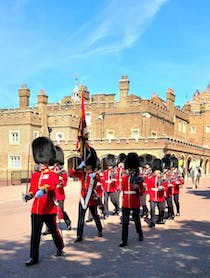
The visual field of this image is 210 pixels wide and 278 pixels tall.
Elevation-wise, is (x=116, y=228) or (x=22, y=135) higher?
(x=22, y=135)

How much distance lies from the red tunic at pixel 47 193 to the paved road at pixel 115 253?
0.92 m

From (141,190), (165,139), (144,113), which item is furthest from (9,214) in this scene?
(144,113)

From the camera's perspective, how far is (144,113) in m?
39.6

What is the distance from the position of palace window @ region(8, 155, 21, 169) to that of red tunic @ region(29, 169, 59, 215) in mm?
32238

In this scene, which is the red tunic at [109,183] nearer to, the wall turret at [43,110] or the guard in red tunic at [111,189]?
the guard in red tunic at [111,189]

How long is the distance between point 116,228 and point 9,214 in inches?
169

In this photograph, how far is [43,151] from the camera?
672 centimetres

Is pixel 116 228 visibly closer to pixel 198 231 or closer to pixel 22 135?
pixel 198 231

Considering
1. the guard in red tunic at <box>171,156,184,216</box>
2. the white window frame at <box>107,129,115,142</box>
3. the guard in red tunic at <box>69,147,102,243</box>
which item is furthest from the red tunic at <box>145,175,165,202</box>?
the white window frame at <box>107,129,115,142</box>

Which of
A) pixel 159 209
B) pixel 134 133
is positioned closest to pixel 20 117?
pixel 134 133

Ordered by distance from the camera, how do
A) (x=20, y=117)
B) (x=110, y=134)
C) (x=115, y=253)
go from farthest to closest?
1. (x=110, y=134)
2. (x=20, y=117)
3. (x=115, y=253)

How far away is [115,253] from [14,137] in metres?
33.1

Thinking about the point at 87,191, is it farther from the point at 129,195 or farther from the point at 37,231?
the point at 37,231

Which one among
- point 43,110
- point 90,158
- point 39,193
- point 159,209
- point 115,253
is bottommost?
point 115,253
